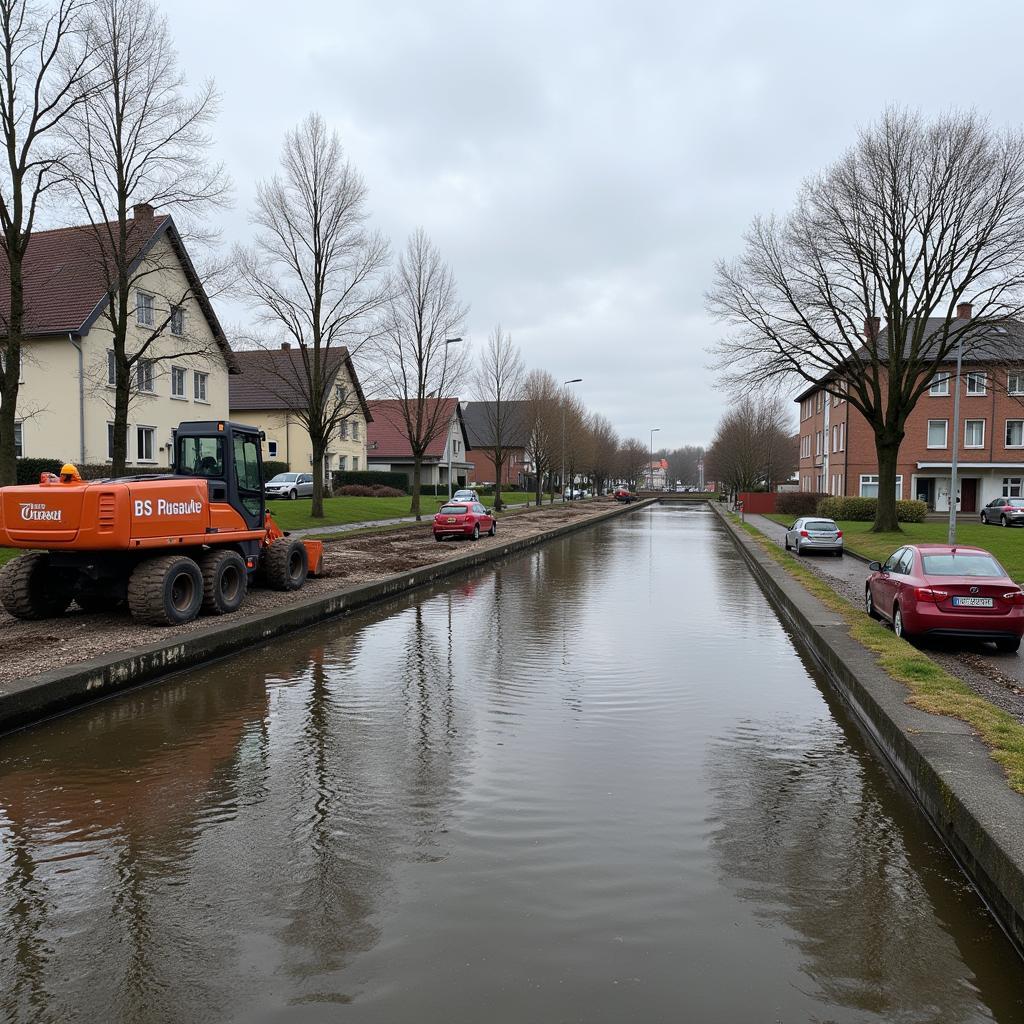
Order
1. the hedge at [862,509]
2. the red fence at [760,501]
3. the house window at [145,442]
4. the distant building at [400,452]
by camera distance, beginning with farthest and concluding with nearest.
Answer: the distant building at [400,452] → the red fence at [760,501] → the hedge at [862,509] → the house window at [145,442]

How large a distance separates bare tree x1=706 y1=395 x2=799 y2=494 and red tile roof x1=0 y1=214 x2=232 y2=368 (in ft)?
160

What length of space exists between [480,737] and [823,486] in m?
57.3

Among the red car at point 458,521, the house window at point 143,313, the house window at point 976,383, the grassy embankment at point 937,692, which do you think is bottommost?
the grassy embankment at point 937,692

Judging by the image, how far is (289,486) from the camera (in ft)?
157

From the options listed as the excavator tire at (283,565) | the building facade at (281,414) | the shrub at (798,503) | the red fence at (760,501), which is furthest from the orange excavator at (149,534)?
the red fence at (760,501)

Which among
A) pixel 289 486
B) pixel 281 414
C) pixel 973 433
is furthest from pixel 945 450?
pixel 281 414

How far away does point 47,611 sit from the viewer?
12.5 metres

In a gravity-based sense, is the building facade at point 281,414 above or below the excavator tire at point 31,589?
above

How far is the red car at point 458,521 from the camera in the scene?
3008cm

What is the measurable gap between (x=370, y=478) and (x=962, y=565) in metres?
50.0

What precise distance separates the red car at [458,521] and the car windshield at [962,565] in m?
20.0

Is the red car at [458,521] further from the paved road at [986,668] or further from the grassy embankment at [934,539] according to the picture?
the paved road at [986,668]

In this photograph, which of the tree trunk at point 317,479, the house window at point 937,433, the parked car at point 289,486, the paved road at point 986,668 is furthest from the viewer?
the house window at point 937,433

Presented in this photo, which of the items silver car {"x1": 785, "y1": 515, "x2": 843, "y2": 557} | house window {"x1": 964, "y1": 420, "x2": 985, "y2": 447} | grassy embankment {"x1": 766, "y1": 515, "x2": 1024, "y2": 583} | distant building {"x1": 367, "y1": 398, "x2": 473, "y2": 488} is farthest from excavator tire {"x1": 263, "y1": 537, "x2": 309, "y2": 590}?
distant building {"x1": 367, "y1": 398, "x2": 473, "y2": 488}
